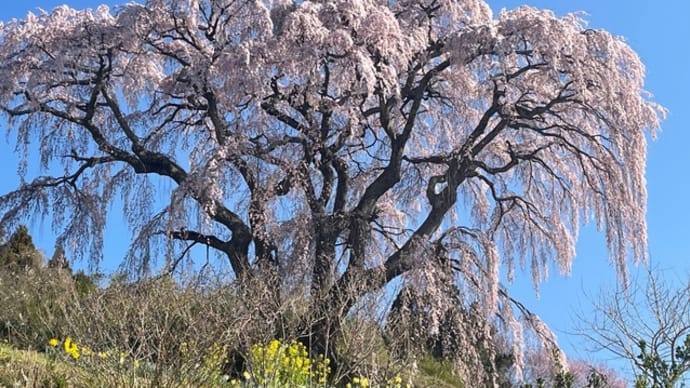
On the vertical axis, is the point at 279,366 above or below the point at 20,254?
below

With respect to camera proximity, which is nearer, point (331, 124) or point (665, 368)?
point (665, 368)

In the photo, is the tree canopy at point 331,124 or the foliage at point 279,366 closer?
the foliage at point 279,366

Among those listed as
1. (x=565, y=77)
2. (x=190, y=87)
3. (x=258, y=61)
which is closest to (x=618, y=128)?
(x=565, y=77)

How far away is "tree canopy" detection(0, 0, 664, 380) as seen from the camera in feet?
42.7

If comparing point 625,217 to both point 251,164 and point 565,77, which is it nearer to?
point 565,77

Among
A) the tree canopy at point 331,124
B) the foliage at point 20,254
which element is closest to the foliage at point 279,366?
the tree canopy at point 331,124

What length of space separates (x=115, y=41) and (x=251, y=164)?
120 inches

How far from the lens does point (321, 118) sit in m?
14.1

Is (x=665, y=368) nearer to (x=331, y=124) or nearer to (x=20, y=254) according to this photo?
(x=331, y=124)

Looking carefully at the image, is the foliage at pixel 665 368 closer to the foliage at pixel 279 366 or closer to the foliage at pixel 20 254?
the foliage at pixel 279 366

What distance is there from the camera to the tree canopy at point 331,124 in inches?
512

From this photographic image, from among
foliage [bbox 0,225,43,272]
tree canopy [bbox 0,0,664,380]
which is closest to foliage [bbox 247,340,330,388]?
tree canopy [bbox 0,0,664,380]

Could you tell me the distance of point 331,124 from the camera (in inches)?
559

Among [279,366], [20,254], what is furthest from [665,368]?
[20,254]
